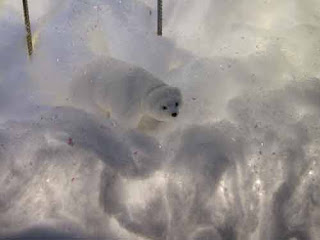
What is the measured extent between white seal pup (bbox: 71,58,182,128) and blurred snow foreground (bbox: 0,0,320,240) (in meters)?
0.07

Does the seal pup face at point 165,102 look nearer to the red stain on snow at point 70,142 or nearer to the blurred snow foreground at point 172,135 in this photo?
the blurred snow foreground at point 172,135

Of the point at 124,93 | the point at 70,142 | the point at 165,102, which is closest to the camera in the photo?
the point at 70,142

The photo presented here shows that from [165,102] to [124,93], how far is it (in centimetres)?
19

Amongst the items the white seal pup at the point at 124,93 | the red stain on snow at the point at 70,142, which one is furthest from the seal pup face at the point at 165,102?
the red stain on snow at the point at 70,142

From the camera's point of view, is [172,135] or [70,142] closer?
[70,142]

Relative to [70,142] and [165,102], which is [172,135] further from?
[70,142]

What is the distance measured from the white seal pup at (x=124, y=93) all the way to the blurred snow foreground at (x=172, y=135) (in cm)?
7

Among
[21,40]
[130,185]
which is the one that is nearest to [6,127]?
[130,185]

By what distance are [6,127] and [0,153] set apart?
4.7 inches

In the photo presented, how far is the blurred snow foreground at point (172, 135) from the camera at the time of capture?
120cm

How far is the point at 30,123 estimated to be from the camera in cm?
137

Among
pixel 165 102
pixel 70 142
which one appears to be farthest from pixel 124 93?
pixel 70 142

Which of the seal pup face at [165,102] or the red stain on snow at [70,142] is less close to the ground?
the seal pup face at [165,102]

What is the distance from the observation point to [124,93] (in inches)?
60.7
